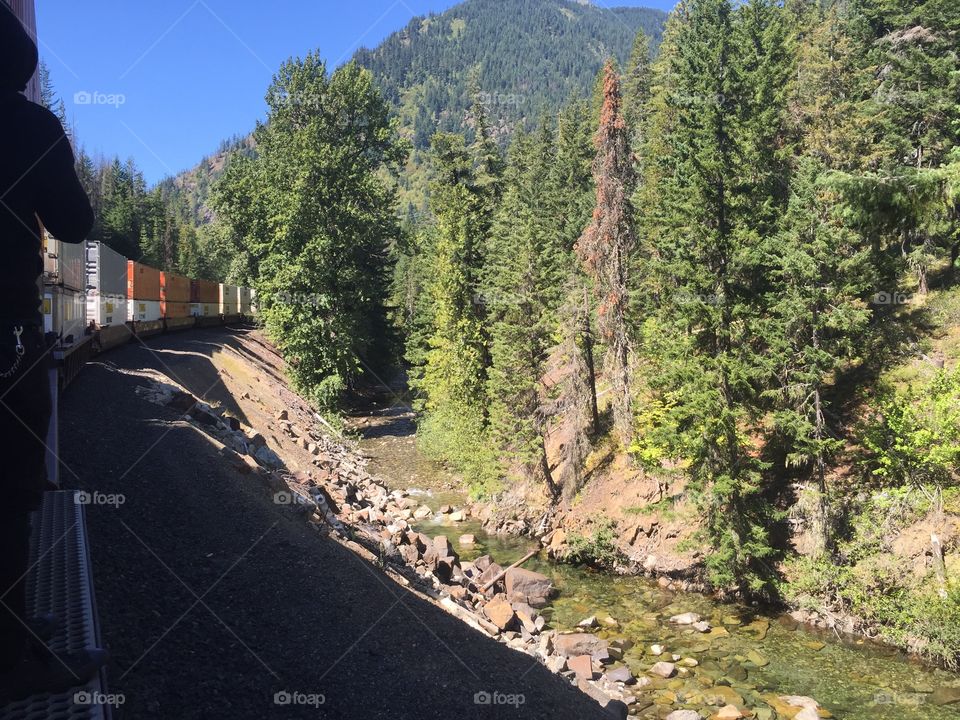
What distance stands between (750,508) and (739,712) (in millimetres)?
8061

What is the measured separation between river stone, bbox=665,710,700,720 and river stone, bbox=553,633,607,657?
2.79 m

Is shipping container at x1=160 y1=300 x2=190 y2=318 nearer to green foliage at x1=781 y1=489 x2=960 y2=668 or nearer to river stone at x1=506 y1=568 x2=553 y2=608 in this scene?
river stone at x1=506 y1=568 x2=553 y2=608

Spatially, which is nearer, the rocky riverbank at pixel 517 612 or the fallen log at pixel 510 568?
the rocky riverbank at pixel 517 612

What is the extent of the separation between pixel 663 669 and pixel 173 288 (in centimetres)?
3497

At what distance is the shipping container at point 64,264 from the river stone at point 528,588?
1537cm

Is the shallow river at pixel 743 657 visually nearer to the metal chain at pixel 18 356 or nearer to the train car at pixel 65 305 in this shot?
the metal chain at pixel 18 356

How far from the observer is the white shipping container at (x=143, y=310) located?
29795mm

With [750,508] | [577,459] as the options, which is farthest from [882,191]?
Result: [577,459]

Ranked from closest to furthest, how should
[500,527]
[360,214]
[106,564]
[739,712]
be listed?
[106,564]
[739,712]
[500,527]
[360,214]

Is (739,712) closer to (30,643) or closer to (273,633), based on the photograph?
(273,633)

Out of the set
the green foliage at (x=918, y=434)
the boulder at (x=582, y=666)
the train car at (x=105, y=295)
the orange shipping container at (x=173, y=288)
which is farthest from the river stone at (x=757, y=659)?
the orange shipping container at (x=173, y=288)

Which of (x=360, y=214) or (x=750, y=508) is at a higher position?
(x=360, y=214)

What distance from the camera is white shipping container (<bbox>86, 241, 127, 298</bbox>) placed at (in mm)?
24484

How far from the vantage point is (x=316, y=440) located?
31.5 meters
